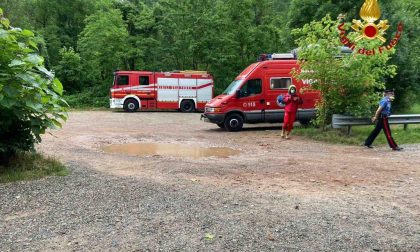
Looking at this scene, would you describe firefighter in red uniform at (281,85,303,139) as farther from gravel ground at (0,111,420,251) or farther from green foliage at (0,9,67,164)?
green foliage at (0,9,67,164)

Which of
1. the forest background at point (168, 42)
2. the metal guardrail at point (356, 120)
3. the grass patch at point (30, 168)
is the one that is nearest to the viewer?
the grass patch at point (30, 168)

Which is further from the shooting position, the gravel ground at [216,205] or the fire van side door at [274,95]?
the fire van side door at [274,95]

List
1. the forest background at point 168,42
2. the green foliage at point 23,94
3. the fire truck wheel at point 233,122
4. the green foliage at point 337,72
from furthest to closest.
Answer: the forest background at point 168,42
the fire truck wheel at point 233,122
the green foliage at point 337,72
the green foliage at point 23,94

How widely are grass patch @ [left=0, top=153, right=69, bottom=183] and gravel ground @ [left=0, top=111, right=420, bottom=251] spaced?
0.31 meters

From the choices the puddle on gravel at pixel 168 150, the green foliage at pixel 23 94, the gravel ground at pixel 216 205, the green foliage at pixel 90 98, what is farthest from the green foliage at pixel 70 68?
the green foliage at pixel 23 94

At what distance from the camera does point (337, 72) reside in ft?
45.2

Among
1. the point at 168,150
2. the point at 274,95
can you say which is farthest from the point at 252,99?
the point at 168,150

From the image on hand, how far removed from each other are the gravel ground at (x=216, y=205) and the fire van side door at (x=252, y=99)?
23.2 feet

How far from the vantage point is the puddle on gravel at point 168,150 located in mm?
10812

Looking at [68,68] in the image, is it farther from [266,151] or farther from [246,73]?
[266,151]

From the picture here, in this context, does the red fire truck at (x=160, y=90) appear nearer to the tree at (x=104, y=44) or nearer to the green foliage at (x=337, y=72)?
the tree at (x=104, y=44)

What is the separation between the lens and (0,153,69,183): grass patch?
7062mm

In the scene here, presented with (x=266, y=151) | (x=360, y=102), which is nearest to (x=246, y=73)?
(x=360, y=102)

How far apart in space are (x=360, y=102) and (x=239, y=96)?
4.69 m
